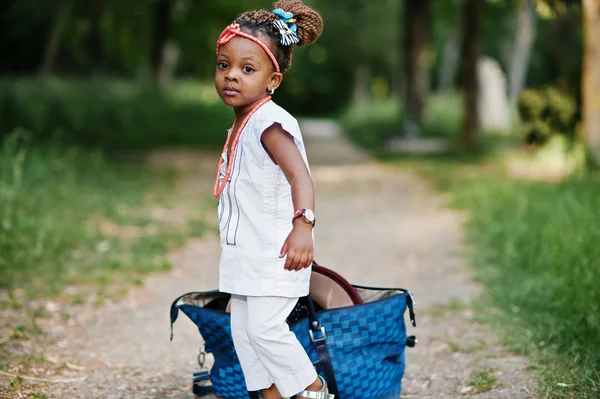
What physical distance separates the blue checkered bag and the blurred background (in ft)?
2.52

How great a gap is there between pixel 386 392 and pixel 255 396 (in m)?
0.58

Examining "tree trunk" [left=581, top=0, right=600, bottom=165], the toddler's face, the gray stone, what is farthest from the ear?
the gray stone

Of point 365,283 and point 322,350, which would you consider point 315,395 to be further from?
point 365,283

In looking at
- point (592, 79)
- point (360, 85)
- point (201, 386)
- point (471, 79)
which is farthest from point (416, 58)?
point (360, 85)

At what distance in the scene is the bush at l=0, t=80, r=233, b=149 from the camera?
13.3m

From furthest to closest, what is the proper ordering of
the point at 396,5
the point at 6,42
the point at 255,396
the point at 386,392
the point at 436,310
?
1. the point at 396,5
2. the point at 6,42
3. the point at 436,310
4. the point at 386,392
5. the point at 255,396

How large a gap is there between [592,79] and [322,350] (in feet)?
22.2

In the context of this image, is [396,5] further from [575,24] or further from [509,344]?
[509,344]

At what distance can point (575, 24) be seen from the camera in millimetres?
13289

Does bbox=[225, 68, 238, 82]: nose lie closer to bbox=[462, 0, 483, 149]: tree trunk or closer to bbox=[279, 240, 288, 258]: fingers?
bbox=[279, 240, 288, 258]: fingers

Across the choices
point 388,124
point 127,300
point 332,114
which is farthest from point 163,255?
point 332,114

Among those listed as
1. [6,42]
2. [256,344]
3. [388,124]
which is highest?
[6,42]

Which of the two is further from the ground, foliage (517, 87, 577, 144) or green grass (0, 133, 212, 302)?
foliage (517, 87, 577, 144)

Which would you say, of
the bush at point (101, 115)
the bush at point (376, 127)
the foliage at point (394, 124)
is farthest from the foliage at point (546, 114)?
the bush at point (101, 115)
